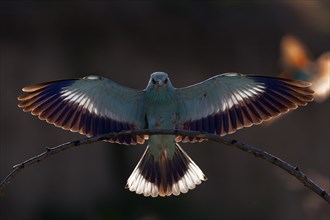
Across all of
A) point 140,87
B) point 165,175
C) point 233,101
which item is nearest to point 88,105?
point 165,175

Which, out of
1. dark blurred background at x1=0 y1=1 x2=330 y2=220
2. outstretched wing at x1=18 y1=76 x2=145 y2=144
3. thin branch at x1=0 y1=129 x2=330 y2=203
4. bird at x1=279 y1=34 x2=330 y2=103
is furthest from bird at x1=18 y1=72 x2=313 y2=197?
dark blurred background at x1=0 y1=1 x2=330 y2=220

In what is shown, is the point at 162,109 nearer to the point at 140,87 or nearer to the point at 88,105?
the point at 88,105

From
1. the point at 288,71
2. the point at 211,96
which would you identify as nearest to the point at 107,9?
the point at 288,71

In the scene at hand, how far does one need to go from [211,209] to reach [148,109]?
4226 mm

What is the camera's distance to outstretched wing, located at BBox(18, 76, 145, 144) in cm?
470

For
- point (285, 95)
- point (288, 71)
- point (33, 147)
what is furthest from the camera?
point (33, 147)

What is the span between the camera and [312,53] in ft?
29.5

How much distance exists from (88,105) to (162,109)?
20.5 inches

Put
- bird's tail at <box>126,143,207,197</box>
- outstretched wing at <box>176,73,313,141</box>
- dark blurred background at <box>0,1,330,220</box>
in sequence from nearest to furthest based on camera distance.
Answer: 1. outstretched wing at <box>176,73,313,141</box>
2. bird's tail at <box>126,143,207,197</box>
3. dark blurred background at <box>0,1,330,220</box>

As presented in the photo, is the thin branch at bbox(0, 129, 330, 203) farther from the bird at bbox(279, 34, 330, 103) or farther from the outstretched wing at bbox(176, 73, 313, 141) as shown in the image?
the bird at bbox(279, 34, 330, 103)

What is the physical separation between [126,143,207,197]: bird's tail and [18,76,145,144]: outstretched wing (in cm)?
26

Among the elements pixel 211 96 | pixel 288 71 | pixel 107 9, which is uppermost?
pixel 107 9

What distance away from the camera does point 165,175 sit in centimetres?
493

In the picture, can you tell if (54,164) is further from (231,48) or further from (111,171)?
(231,48)
